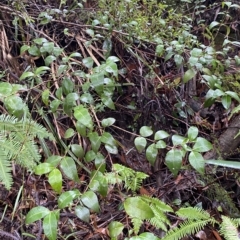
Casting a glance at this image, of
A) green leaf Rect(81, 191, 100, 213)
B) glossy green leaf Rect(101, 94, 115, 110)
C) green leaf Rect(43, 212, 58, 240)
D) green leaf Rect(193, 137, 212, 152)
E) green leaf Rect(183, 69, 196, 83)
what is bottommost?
green leaf Rect(43, 212, 58, 240)

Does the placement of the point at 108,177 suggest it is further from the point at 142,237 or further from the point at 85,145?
the point at 85,145

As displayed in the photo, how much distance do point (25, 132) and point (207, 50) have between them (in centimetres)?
99

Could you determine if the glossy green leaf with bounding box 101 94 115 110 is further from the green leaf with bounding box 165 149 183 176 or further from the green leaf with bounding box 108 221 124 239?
the green leaf with bounding box 108 221 124 239

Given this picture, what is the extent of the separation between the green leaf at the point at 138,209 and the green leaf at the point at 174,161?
0.23 meters

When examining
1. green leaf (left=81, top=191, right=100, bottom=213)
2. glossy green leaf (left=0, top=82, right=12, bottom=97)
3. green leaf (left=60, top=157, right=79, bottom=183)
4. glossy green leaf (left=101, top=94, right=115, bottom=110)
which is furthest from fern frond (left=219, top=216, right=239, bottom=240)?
glossy green leaf (left=0, top=82, right=12, bottom=97)

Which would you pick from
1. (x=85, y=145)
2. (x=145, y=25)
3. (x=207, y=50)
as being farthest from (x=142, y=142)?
(x=145, y=25)

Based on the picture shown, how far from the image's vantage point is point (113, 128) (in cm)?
157

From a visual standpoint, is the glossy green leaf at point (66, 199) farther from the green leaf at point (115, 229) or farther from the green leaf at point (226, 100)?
the green leaf at point (226, 100)

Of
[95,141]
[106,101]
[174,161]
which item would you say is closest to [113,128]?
[106,101]

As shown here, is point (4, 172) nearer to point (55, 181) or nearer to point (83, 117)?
point (55, 181)

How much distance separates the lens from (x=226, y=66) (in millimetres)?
1664

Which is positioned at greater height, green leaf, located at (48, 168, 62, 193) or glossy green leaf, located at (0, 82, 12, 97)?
glossy green leaf, located at (0, 82, 12, 97)

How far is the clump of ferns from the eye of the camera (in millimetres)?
992

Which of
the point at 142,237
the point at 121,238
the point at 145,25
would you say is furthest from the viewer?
the point at 145,25
